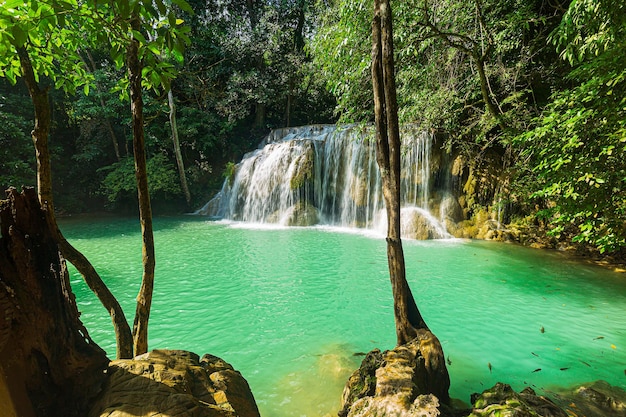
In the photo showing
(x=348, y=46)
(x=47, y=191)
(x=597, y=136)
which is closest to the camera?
(x=47, y=191)

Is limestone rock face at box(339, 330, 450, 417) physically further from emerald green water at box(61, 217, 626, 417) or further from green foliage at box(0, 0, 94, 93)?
green foliage at box(0, 0, 94, 93)

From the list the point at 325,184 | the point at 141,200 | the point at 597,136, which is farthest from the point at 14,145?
the point at 597,136

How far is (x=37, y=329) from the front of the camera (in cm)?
157

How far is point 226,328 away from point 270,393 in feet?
5.70

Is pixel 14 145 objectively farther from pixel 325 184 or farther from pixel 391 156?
pixel 391 156

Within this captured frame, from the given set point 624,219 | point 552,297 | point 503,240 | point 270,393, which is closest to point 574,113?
point 624,219

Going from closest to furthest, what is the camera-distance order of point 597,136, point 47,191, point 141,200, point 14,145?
point 47,191 → point 141,200 → point 597,136 → point 14,145

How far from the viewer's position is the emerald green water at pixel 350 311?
11.6 ft

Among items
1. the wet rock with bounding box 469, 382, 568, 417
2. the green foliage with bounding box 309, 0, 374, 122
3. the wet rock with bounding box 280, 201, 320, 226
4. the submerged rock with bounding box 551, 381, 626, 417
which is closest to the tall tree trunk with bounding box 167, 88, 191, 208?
the wet rock with bounding box 280, 201, 320, 226

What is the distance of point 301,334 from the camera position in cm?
452

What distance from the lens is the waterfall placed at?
1226 centimetres

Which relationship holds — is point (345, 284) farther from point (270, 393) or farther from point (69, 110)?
point (69, 110)

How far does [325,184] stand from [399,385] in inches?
498

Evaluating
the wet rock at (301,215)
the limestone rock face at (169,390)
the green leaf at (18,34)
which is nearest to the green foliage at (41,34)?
the green leaf at (18,34)
